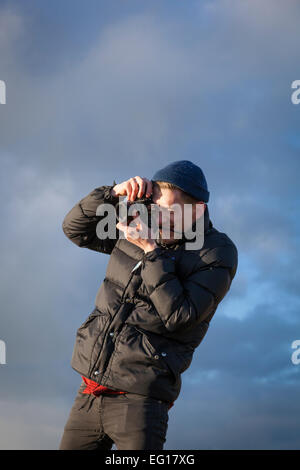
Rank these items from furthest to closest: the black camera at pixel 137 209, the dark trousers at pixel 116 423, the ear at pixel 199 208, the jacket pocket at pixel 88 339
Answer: the ear at pixel 199 208 < the black camera at pixel 137 209 < the jacket pocket at pixel 88 339 < the dark trousers at pixel 116 423

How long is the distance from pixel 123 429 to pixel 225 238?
2.22 meters

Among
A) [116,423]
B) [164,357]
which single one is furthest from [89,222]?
[116,423]

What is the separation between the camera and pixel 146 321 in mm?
4484

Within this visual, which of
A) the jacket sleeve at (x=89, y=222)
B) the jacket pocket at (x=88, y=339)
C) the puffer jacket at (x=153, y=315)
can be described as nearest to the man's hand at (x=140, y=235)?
the puffer jacket at (x=153, y=315)

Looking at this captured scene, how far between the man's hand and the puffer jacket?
0.38 feet

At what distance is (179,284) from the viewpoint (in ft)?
14.9

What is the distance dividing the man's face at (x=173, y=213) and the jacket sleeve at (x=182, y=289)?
0.36 meters

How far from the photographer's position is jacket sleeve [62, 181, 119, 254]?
526 centimetres

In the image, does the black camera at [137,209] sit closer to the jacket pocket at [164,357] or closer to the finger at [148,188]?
the finger at [148,188]

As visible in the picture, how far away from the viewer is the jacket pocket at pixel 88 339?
179 inches

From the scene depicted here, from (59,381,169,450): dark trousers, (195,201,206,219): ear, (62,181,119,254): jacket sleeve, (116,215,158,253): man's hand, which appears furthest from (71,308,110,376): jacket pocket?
(195,201,206,219): ear

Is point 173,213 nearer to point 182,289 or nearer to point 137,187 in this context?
point 137,187
